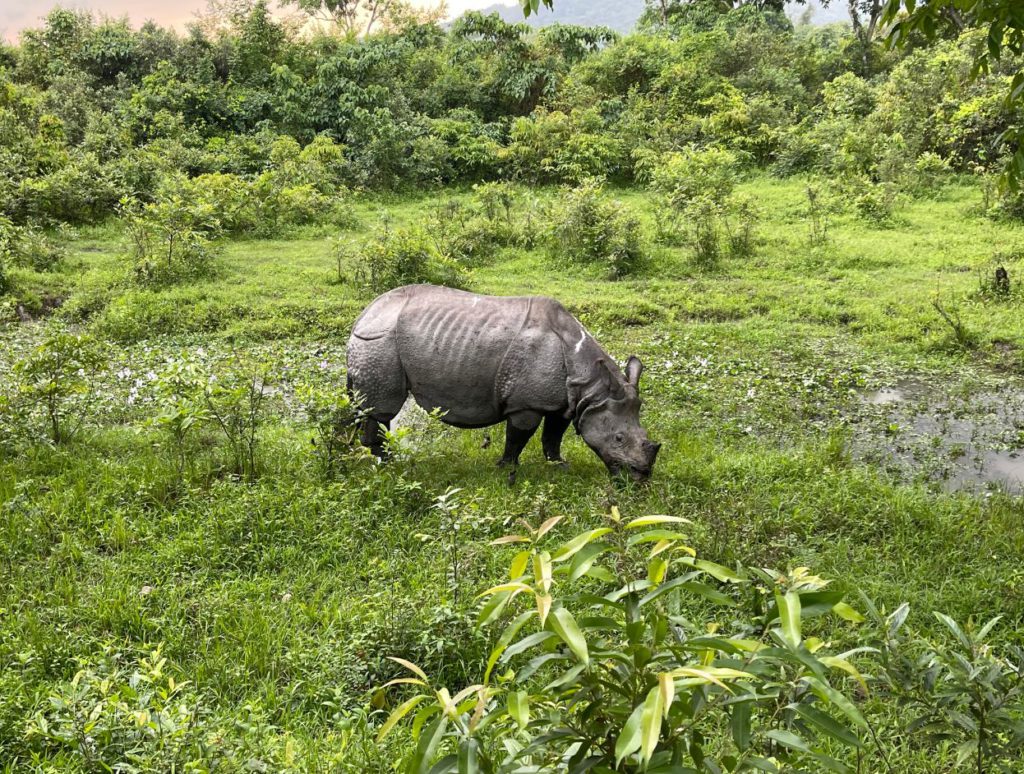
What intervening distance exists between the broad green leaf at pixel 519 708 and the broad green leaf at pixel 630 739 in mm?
177

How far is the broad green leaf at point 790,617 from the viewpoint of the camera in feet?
3.95

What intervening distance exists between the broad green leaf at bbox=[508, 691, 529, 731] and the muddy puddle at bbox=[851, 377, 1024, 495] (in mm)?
5734

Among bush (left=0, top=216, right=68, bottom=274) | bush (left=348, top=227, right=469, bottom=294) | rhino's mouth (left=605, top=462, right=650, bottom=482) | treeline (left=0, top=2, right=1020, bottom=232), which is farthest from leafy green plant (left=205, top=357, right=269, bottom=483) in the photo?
treeline (left=0, top=2, right=1020, bottom=232)

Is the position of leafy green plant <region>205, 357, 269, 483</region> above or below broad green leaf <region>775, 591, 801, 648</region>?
below

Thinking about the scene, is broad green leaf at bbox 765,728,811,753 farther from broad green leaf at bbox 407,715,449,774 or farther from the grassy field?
the grassy field

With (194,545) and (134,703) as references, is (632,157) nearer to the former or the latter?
(194,545)

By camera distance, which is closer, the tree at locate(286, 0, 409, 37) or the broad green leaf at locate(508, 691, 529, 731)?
the broad green leaf at locate(508, 691, 529, 731)

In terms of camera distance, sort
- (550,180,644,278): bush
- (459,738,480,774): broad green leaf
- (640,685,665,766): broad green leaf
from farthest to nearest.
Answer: (550,180,644,278): bush → (459,738,480,774): broad green leaf → (640,685,665,766): broad green leaf

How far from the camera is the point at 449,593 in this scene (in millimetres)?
4117

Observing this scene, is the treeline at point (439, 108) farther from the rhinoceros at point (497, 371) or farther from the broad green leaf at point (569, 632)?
the broad green leaf at point (569, 632)

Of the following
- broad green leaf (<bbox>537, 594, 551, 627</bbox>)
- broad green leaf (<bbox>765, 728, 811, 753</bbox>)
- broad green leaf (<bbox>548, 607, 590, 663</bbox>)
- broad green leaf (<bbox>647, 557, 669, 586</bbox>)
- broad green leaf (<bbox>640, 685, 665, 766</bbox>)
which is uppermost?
broad green leaf (<bbox>537, 594, 551, 627</bbox>)

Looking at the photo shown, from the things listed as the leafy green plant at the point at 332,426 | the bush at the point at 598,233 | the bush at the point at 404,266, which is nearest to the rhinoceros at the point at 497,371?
the leafy green plant at the point at 332,426

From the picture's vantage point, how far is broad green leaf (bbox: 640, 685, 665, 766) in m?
1.10

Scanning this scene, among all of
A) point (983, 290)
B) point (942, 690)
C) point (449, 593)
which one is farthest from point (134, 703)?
point (983, 290)
